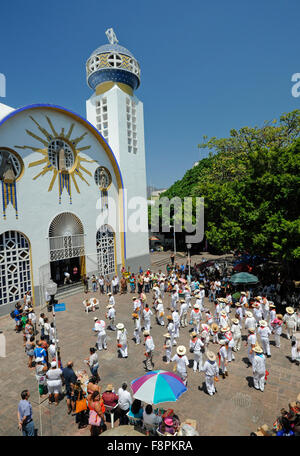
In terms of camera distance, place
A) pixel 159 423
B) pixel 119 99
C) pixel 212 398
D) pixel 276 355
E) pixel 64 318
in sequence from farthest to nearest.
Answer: pixel 119 99, pixel 64 318, pixel 276 355, pixel 212 398, pixel 159 423

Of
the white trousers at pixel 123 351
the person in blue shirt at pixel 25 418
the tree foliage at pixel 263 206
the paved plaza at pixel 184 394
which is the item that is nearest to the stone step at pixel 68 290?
the paved plaza at pixel 184 394

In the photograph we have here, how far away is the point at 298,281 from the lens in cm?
1891

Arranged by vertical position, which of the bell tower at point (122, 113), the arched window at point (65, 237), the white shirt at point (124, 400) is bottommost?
the white shirt at point (124, 400)

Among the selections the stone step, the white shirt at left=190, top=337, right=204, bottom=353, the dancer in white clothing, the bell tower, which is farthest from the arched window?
the dancer in white clothing

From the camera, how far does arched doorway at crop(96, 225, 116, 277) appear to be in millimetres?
21266

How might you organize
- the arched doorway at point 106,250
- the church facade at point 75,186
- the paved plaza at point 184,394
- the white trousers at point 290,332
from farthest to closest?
the arched doorway at point 106,250
the church facade at point 75,186
the white trousers at point 290,332
the paved plaza at point 184,394

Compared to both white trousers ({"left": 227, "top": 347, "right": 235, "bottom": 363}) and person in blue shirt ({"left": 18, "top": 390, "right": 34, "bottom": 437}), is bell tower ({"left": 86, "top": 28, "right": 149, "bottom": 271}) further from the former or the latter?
person in blue shirt ({"left": 18, "top": 390, "right": 34, "bottom": 437})

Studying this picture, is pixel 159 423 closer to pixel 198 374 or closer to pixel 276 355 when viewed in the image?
pixel 198 374

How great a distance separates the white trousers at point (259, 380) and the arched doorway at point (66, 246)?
13738mm

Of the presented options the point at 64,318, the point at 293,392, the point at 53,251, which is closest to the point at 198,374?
the point at 293,392

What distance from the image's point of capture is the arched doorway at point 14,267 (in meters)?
14.9

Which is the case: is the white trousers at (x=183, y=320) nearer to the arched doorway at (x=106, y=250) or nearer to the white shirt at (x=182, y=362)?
the white shirt at (x=182, y=362)

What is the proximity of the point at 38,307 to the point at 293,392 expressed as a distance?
13.7 m

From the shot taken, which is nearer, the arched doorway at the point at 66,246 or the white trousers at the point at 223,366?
the white trousers at the point at 223,366
